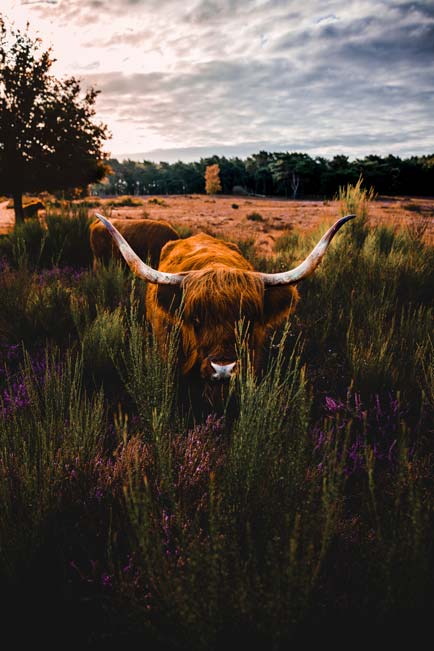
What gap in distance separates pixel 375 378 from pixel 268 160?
110m

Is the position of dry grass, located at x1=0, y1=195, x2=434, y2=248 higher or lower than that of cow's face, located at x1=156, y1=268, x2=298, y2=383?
higher

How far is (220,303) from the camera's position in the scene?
267 centimetres

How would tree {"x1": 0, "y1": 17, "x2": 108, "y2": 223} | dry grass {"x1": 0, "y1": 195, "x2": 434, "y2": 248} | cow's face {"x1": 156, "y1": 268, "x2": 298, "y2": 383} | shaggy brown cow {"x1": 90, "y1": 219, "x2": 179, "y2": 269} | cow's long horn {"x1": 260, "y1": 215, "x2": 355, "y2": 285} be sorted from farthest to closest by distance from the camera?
tree {"x1": 0, "y1": 17, "x2": 108, "y2": 223}, dry grass {"x1": 0, "y1": 195, "x2": 434, "y2": 248}, shaggy brown cow {"x1": 90, "y1": 219, "x2": 179, "y2": 269}, cow's long horn {"x1": 260, "y1": 215, "x2": 355, "y2": 285}, cow's face {"x1": 156, "y1": 268, "x2": 298, "y2": 383}

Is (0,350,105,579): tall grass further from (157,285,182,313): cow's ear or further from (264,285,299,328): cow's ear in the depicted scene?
(264,285,299,328): cow's ear

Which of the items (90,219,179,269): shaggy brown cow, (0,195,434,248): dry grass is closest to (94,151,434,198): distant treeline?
(0,195,434,248): dry grass

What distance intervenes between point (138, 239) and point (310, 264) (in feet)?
14.2

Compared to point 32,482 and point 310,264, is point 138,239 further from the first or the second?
point 32,482

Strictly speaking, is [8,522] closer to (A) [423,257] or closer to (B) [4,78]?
(A) [423,257]

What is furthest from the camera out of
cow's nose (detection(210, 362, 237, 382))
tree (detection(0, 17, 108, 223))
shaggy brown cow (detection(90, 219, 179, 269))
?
tree (detection(0, 17, 108, 223))

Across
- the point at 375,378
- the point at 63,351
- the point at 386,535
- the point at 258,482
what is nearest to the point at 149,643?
the point at 258,482

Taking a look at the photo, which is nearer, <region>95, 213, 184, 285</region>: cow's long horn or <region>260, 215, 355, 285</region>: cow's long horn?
<region>260, 215, 355, 285</region>: cow's long horn

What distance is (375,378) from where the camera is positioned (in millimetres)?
2734

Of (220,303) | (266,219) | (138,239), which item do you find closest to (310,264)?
(220,303)

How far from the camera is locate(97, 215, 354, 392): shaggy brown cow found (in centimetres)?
259
